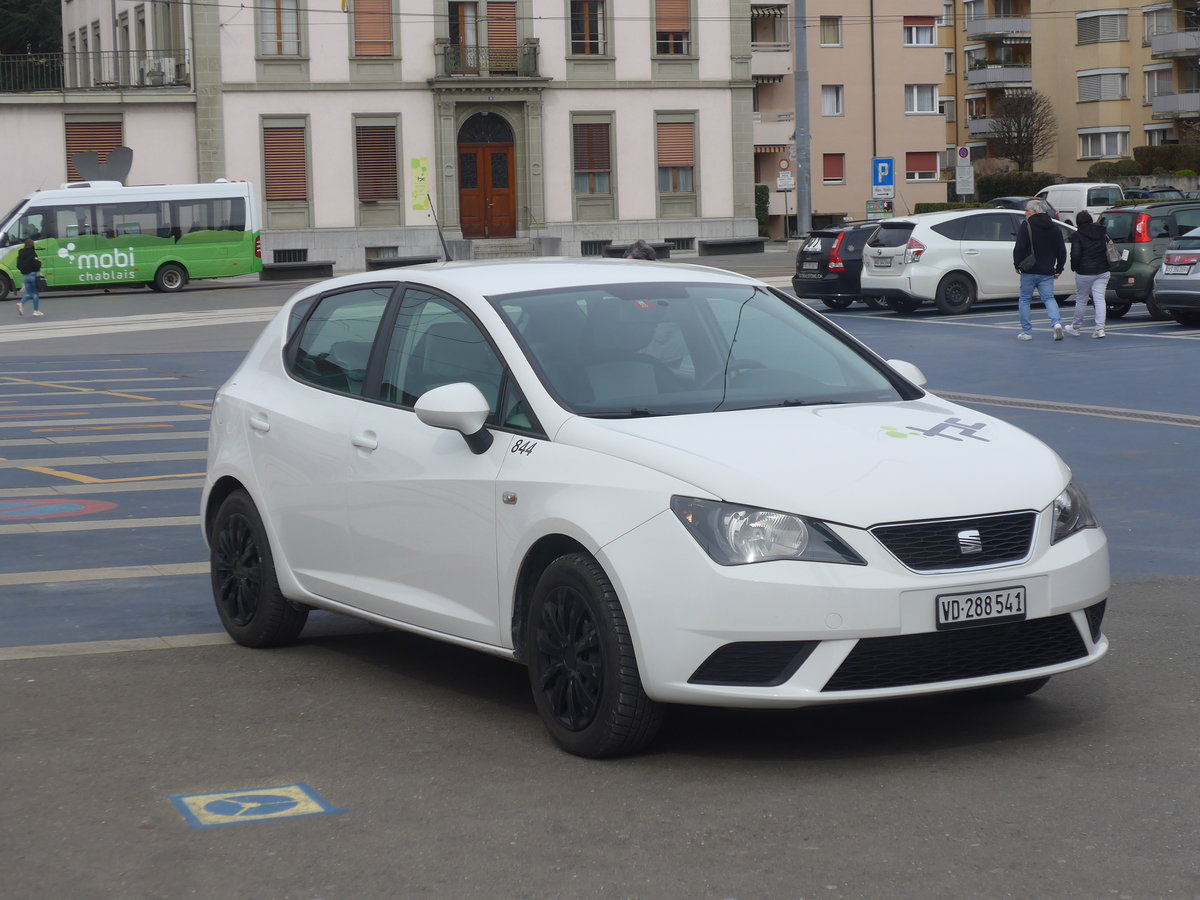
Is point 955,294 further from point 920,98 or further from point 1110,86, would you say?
point 1110,86

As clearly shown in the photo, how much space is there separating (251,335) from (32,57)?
26184mm

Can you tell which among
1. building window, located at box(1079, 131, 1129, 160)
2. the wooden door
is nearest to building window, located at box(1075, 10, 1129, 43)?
building window, located at box(1079, 131, 1129, 160)

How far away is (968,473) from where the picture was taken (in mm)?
5602

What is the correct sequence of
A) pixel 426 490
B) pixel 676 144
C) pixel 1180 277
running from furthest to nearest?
pixel 676 144, pixel 1180 277, pixel 426 490

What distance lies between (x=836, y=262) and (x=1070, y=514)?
24.7m

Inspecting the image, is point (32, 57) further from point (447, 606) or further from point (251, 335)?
point (447, 606)

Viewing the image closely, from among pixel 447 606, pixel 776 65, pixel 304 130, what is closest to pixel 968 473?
pixel 447 606

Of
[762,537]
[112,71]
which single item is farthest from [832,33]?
[762,537]

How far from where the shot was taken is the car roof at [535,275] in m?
6.66

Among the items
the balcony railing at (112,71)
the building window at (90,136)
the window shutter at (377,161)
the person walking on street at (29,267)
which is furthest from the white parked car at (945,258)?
the building window at (90,136)

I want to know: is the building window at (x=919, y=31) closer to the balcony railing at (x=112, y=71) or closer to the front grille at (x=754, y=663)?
the balcony railing at (x=112, y=71)

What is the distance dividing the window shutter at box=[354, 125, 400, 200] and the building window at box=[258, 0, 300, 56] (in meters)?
2.98

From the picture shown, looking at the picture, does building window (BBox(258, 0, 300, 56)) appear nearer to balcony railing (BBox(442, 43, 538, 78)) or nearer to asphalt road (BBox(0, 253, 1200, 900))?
balcony railing (BBox(442, 43, 538, 78))

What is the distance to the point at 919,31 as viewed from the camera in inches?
3049
